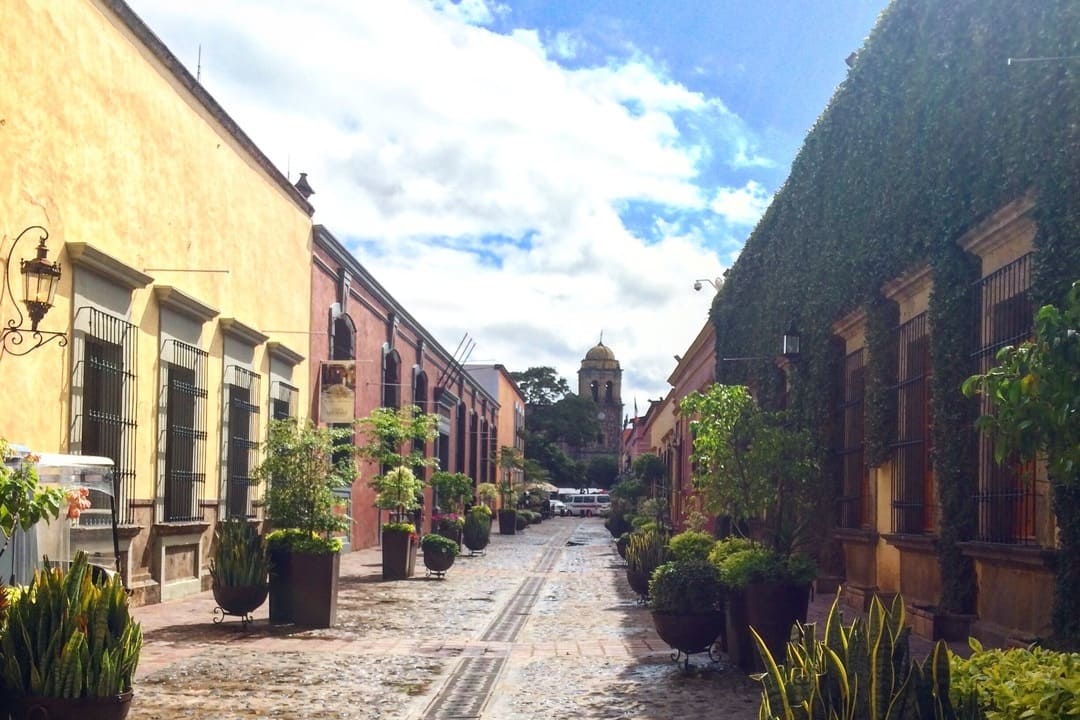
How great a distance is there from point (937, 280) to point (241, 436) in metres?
10.6

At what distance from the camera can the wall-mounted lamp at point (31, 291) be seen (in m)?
9.83

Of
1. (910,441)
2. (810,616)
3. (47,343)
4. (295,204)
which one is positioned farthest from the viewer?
(295,204)

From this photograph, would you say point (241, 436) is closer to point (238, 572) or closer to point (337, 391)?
point (337, 391)

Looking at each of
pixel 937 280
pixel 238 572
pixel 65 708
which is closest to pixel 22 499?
pixel 65 708

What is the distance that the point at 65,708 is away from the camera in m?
4.99

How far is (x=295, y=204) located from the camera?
65.8 ft

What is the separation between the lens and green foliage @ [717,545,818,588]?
849 cm

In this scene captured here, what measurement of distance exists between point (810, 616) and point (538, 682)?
4.84 metres

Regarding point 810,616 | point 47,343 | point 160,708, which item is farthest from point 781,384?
point 160,708

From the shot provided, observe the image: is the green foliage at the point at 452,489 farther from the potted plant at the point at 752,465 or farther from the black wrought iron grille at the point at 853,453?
the potted plant at the point at 752,465

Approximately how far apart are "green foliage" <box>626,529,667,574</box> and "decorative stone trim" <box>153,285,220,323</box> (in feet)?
20.3

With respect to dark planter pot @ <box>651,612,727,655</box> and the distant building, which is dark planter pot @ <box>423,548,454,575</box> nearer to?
dark planter pot @ <box>651,612,727,655</box>

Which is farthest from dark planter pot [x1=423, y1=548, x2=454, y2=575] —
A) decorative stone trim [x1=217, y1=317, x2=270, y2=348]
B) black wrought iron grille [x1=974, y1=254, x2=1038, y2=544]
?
black wrought iron grille [x1=974, y1=254, x2=1038, y2=544]

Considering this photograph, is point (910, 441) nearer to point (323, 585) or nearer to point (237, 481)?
point (323, 585)
